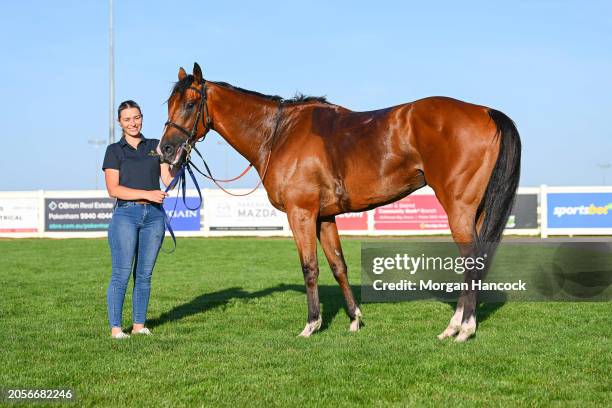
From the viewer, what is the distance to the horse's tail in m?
5.91

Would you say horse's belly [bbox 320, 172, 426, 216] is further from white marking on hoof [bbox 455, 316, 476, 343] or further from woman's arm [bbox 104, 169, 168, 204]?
woman's arm [bbox 104, 169, 168, 204]

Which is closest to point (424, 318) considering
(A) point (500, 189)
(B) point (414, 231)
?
(A) point (500, 189)

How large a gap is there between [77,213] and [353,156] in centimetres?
2135

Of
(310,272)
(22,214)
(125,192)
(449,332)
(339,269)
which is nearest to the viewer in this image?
(449,332)

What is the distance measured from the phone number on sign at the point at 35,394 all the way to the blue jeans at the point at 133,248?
81.2 inches

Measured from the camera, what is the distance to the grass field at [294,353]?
4273 millimetres

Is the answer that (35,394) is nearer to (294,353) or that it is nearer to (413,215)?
(294,353)

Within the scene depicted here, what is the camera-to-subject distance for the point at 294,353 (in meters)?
5.48

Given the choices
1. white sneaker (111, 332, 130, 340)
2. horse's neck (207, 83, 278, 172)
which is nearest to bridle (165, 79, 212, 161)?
horse's neck (207, 83, 278, 172)

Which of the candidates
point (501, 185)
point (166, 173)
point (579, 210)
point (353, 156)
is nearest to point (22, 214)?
point (579, 210)

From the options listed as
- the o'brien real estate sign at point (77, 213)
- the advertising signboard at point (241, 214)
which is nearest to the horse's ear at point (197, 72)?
the advertising signboard at point (241, 214)

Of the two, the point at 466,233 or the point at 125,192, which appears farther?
the point at 125,192

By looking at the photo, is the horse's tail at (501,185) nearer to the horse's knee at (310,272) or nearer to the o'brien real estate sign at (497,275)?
the o'brien real estate sign at (497,275)

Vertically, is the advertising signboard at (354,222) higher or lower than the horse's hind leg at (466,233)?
lower
